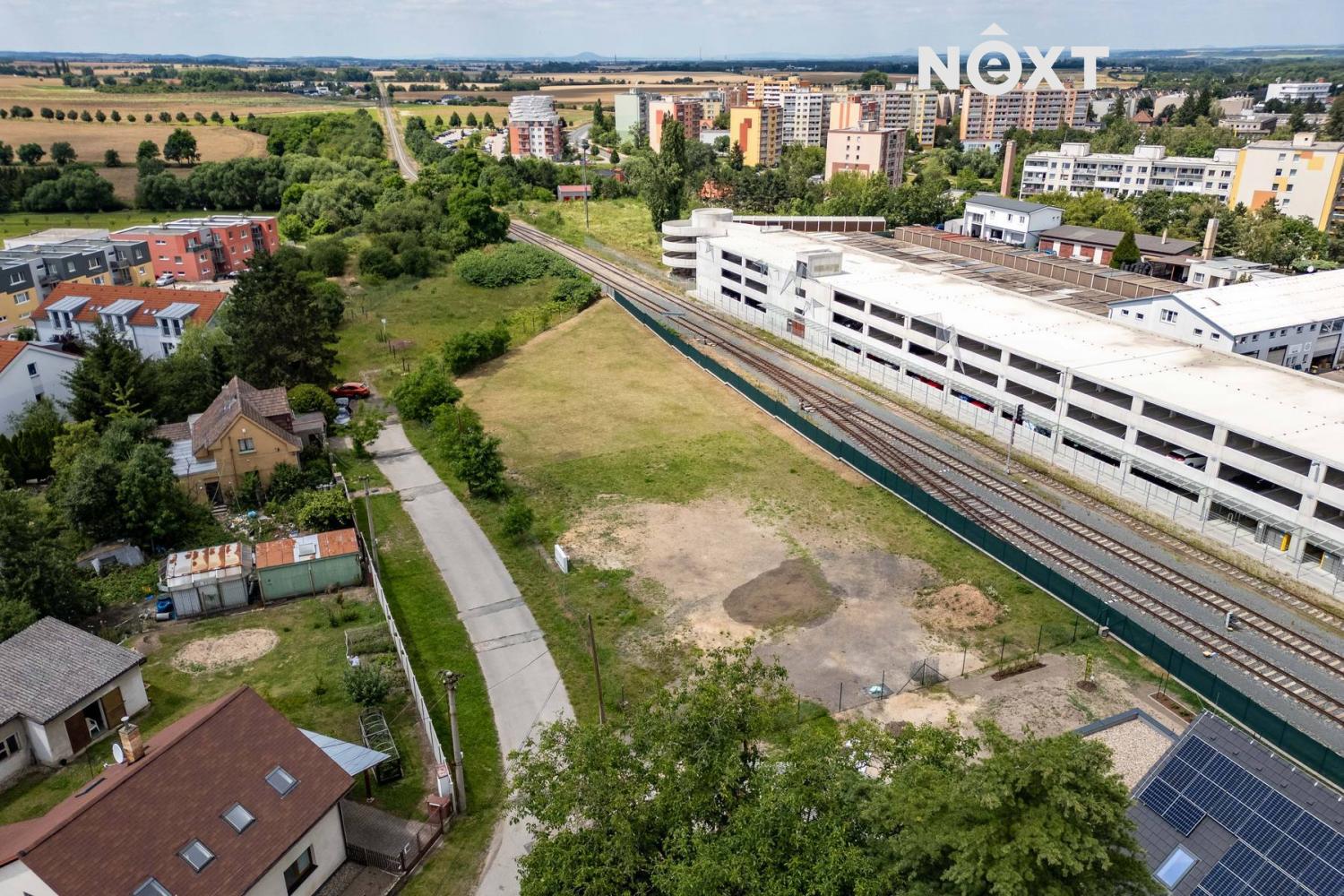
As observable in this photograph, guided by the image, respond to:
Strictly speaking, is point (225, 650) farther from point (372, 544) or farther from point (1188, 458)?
point (1188, 458)

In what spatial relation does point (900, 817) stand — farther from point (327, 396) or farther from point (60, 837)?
point (327, 396)

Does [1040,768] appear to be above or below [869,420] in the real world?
above

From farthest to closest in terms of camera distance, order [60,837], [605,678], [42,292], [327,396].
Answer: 1. [42,292]
2. [327,396]
3. [605,678]
4. [60,837]

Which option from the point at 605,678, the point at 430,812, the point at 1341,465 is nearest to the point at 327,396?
the point at 605,678

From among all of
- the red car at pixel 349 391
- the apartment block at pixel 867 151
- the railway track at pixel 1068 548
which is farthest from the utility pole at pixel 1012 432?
the apartment block at pixel 867 151

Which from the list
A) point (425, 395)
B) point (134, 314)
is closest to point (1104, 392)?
point (425, 395)

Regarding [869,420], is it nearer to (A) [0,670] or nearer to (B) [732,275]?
(B) [732,275]

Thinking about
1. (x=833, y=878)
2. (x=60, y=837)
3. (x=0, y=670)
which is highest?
(x=833, y=878)

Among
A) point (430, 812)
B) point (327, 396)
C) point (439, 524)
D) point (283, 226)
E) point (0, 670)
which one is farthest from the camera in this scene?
point (283, 226)

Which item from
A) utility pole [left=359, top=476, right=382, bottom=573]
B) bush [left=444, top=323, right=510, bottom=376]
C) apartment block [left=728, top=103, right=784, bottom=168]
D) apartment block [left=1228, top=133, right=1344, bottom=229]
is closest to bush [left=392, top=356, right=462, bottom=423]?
bush [left=444, top=323, right=510, bottom=376]

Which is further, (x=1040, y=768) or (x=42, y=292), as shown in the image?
(x=42, y=292)
